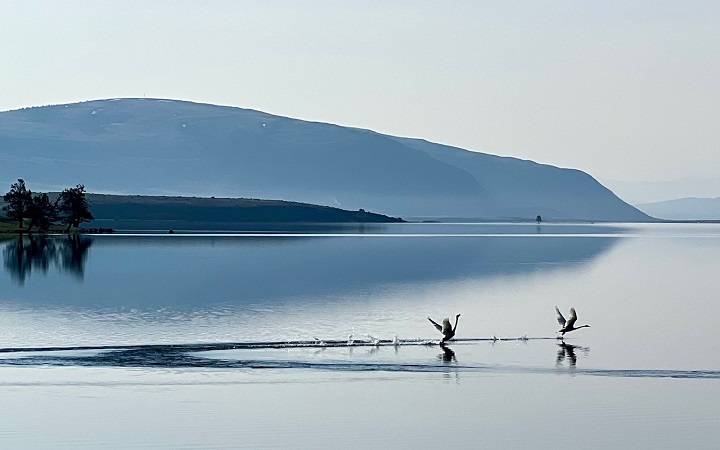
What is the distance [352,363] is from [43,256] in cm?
6000

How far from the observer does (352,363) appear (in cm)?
3503

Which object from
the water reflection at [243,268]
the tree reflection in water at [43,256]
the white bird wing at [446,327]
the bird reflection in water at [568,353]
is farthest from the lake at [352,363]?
the tree reflection in water at [43,256]

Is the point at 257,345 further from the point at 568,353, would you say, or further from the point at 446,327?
the point at 568,353

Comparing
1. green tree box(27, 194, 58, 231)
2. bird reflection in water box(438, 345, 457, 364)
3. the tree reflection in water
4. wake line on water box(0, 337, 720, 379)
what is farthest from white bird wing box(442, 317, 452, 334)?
green tree box(27, 194, 58, 231)

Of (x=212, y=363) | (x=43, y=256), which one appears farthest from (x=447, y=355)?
(x=43, y=256)

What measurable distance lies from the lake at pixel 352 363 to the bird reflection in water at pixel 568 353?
78mm

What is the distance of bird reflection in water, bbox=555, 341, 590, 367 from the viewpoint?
3578cm

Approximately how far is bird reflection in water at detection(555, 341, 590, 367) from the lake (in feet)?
0.26

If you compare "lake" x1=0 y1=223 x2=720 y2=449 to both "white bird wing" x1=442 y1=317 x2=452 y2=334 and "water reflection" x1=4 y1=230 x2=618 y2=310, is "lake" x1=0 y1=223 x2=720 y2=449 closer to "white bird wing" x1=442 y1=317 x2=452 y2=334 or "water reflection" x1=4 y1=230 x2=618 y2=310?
"water reflection" x1=4 y1=230 x2=618 y2=310

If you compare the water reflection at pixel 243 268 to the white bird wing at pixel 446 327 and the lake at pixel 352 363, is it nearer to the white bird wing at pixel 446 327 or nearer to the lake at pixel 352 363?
the lake at pixel 352 363

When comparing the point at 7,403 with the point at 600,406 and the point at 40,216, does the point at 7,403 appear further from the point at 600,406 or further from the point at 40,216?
the point at 40,216

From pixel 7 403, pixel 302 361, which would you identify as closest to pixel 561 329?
pixel 302 361

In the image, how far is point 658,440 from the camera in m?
25.4

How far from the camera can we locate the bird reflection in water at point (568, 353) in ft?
117
